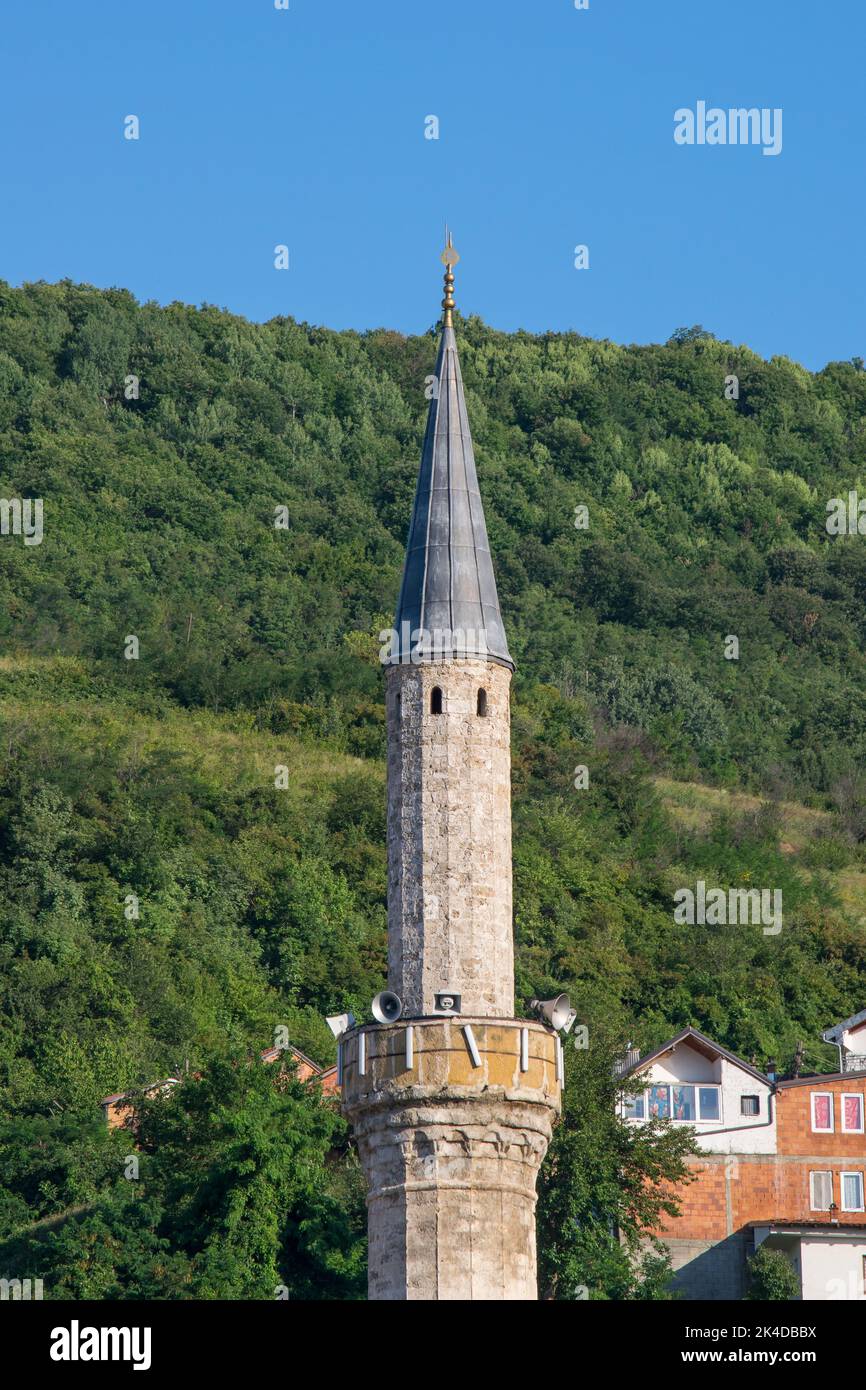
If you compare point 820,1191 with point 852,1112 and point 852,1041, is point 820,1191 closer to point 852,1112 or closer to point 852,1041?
point 852,1112

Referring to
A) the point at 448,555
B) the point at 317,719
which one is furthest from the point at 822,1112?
the point at 317,719

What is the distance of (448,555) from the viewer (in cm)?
2486

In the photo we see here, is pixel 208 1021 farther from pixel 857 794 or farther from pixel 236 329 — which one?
pixel 236 329

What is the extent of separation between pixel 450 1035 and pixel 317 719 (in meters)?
60.5

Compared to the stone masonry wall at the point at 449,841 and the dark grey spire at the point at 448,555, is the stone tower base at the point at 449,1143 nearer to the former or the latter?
the stone masonry wall at the point at 449,841

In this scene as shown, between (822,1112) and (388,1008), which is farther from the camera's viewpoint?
(822,1112)

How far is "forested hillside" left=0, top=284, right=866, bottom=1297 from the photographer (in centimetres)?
4931

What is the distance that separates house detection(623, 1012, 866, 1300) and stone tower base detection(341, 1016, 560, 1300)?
24.0 meters

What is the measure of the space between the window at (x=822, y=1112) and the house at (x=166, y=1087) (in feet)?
28.7

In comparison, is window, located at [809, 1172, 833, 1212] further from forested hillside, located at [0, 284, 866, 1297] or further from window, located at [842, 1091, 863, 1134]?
forested hillside, located at [0, 284, 866, 1297]

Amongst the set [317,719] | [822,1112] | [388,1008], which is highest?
[317,719]

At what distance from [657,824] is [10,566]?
89.8ft

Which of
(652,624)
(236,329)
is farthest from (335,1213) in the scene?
(236,329)

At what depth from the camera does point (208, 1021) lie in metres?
59.8
